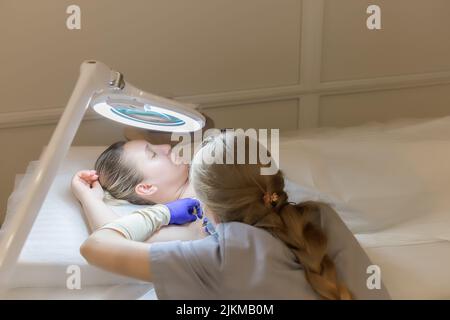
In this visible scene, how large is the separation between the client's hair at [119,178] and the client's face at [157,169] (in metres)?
0.02

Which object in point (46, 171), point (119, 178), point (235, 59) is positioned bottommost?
point (119, 178)

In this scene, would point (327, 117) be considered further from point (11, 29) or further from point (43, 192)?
point (43, 192)

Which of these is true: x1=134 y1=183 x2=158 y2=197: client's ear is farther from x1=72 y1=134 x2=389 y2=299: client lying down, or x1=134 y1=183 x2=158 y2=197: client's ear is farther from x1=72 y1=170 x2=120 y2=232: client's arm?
x1=72 y1=134 x2=389 y2=299: client lying down

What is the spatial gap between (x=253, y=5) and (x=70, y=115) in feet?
3.41

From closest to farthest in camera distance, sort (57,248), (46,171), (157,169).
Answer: (46,171) → (57,248) → (157,169)

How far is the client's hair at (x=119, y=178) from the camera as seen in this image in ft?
4.42

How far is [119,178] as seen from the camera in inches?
53.4

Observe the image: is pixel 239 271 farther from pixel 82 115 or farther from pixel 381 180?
pixel 381 180

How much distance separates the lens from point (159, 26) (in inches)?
Answer: 65.5

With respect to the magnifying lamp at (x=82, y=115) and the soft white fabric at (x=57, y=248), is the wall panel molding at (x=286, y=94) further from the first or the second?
the magnifying lamp at (x=82, y=115)

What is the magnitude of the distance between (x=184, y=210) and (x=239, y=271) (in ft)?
0.96

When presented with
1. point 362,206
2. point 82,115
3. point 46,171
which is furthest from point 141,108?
point 362,206

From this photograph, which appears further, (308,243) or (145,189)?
(145,189)

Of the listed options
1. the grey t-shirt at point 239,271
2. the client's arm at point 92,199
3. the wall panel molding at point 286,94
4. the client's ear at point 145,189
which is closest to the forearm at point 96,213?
the client's arm at point 92,199
